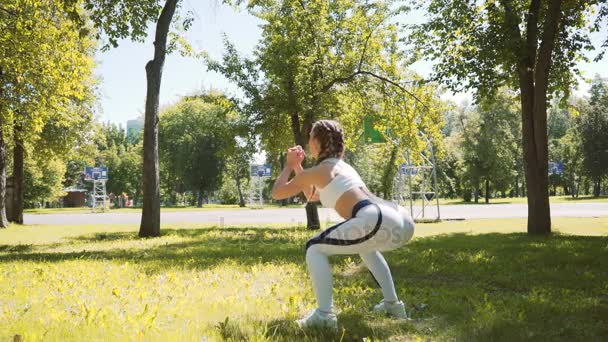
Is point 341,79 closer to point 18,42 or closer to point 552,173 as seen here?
point 18,42

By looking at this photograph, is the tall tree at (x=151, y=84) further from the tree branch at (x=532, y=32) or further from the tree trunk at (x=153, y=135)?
the tree branch at (x=532, y=32)

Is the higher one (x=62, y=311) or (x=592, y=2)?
(x=592, y=2)

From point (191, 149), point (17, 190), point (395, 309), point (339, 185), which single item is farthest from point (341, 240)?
point (191, 149)

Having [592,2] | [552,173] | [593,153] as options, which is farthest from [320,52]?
[552,173]

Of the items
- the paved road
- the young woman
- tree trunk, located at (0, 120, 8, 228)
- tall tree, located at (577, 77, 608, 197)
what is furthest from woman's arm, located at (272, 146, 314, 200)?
→ tall tree, located at (577, 77, 608, 197)

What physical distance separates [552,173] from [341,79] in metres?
76.6

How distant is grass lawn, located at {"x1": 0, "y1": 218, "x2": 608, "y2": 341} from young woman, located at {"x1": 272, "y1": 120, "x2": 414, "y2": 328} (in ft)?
1.66

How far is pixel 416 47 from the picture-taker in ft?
57.2

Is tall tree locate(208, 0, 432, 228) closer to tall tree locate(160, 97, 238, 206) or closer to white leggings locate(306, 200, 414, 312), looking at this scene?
white leggings locate(306, 200, 414, 312)

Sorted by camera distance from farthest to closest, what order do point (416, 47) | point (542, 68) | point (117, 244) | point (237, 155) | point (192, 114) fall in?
point (192, 114) → point (237, 155) → point (416, 47) → point (542, 68) → point (117, 244)

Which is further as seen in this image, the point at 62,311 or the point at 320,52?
the point at 320,52

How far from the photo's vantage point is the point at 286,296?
5582 millimetres

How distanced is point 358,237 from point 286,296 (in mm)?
2084

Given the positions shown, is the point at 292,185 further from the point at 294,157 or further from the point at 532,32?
the point at 532,32
